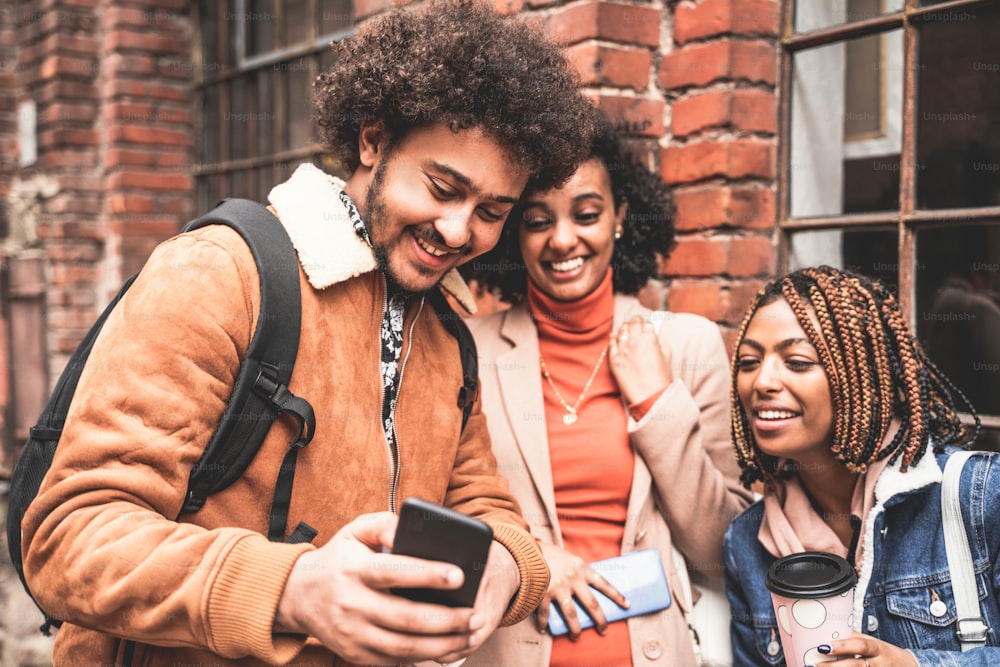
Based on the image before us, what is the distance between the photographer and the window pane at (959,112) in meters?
2.15

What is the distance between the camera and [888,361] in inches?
A: 72.1

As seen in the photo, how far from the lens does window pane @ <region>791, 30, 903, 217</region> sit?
2.37 metres

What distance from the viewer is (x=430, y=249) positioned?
1705 mm

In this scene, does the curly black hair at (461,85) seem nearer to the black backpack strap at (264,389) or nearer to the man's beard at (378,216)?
the man's beard at (378,216)

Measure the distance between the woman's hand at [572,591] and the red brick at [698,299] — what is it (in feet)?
2.81

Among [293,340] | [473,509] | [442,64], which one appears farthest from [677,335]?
[293,340]

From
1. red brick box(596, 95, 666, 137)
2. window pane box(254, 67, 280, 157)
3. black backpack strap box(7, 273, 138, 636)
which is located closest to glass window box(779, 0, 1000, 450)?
red brick box(596, 95, 666, 137)

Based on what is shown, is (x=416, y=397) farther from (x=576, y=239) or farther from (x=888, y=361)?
(x=888, y=361)

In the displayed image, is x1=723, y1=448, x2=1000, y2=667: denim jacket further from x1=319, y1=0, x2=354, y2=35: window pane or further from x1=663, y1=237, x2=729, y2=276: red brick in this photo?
x1=319, y1=0, x2=354, y2=35: window pane

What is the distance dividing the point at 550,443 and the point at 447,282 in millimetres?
514

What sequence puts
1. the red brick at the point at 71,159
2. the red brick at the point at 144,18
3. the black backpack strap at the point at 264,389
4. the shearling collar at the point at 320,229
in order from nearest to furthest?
1. the black backpack strap at the point at 264,389
2. the shearling collar at the point at 320,229
3. the red brick at the point at 144,18
4. the red brick at the point at 71,159

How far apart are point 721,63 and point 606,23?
0.34 metres

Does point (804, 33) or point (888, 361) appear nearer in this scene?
point (888, 361)

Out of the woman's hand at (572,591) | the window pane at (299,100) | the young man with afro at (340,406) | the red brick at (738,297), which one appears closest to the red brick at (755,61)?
the red brick at (738,297)
